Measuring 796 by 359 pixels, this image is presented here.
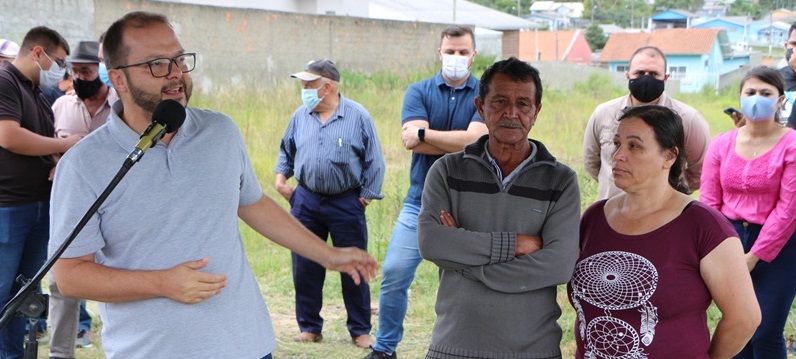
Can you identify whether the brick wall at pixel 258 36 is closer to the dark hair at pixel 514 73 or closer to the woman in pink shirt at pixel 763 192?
the dark hair at pixel 514 73

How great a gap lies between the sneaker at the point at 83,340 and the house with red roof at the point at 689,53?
92.5ft

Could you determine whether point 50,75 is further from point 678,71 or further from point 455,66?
point 678,71

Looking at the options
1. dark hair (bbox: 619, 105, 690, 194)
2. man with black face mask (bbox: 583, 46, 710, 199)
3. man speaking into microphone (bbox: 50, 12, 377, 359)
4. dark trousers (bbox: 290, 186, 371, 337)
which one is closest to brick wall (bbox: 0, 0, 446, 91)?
dark trousers (bbox: 290, 186, 371, 337)

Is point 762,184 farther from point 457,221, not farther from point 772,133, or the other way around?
point 457,221

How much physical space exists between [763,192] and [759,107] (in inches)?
19.4

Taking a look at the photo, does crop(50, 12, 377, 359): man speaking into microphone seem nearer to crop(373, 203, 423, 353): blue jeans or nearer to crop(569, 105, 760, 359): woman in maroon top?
crop(569, 105, 760, 359): woman in maroon top

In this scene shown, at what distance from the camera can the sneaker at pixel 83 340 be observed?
6316mm

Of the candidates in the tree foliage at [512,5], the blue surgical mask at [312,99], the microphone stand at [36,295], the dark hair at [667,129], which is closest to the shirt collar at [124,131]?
the microphone stand at [36,295]

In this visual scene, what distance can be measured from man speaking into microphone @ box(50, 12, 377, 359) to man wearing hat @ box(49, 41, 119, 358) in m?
2.95

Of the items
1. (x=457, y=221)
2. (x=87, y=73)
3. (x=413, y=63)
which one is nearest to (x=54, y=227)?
(x=457, y=221)

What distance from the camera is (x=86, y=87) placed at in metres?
5.71

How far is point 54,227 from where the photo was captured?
2703 millimetres

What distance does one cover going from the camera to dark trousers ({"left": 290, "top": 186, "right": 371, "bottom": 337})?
641 centimetres

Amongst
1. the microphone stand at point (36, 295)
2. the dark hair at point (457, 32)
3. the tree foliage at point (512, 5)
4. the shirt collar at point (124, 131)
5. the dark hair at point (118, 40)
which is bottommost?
the microphone stand at point (36, 295)
